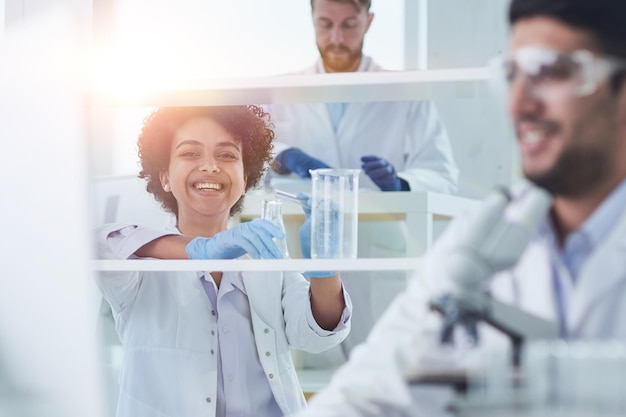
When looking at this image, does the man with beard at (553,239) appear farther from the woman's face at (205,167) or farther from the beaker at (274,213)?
the woman's face at (205,167)

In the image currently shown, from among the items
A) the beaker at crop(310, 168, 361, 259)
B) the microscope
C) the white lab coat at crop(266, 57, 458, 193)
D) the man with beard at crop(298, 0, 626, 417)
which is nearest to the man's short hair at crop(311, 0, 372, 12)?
→ the white lab coat at crop(266, 57, 458, 193)

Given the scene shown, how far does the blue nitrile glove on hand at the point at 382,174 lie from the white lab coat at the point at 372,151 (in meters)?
0.10

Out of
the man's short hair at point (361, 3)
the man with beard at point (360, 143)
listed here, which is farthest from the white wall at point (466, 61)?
the man's short hair at point (361, 3)

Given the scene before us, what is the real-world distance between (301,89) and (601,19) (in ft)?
2.25

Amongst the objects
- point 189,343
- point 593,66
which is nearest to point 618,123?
point 593,66

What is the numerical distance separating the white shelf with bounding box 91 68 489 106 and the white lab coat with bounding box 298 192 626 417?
419mm

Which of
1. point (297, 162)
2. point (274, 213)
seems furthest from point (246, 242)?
point (297, 162)

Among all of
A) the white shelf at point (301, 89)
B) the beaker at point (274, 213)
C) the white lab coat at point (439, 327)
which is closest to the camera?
the white lab coat at point (439, 327)

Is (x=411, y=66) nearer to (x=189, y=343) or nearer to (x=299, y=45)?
(x=299, y=45)

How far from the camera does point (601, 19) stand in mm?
1384

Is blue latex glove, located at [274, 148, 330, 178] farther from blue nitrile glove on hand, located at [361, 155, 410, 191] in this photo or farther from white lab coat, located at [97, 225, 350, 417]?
white lab coat, located at [97, 225, 350, 417]

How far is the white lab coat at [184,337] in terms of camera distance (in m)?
2.29

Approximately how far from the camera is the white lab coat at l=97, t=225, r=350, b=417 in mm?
2287

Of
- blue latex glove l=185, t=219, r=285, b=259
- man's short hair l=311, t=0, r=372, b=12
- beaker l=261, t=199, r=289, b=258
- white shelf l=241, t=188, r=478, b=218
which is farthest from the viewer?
man's short hair l=311, t=0, r=372, b=12
